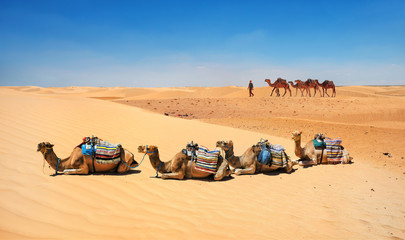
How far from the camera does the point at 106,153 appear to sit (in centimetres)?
518

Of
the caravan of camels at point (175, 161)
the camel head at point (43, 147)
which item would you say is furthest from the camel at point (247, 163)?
the camel head at point (43, 147)

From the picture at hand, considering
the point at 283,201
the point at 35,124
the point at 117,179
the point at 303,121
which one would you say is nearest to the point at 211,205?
the point at 283,201

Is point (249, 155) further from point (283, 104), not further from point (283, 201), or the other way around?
point (283, 104)

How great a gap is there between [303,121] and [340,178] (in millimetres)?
9637

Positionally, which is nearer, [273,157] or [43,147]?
[43,147]

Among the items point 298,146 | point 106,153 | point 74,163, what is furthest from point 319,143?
point 74,163

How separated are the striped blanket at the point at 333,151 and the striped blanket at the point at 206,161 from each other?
3935 millimetres

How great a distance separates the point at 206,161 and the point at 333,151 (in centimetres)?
433

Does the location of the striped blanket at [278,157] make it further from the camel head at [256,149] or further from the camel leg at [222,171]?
the camel leg at [222,171]

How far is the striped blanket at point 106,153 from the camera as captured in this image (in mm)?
5133

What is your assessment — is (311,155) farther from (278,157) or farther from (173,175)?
(173,175)

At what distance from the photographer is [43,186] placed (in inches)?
162

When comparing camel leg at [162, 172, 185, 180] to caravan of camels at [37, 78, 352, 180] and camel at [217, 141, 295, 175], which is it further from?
camel at [217, 141, 295, 175]

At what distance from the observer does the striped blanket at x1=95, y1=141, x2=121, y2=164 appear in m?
5.13
